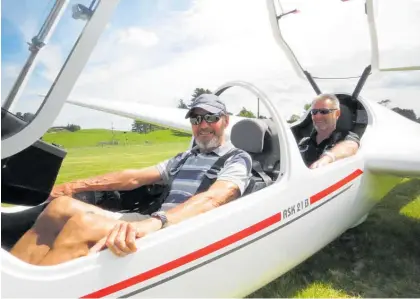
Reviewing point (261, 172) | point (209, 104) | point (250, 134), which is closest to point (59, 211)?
point (209, 104)

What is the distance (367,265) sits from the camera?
12.0ft

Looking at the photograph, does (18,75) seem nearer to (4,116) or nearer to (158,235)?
(4,116)

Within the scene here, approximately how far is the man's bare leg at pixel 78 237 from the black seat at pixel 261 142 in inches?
56.6

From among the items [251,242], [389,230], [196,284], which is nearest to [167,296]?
[196,284]

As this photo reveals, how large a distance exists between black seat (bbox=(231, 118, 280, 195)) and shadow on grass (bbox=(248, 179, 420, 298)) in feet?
2.78

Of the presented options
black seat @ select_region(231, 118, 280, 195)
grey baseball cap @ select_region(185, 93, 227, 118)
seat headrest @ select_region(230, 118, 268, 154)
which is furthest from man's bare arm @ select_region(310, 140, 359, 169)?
grey baseball cap @ select_region(185, 93, 227, 118)

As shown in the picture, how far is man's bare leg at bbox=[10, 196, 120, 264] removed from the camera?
206 cm

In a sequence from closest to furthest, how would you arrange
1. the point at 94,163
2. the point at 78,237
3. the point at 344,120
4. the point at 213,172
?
1. the point at 78,237
2. the point at 213,172
3. the point at 344,120
4. the point at 94,163

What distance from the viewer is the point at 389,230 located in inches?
177

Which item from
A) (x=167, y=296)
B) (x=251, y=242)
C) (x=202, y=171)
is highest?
(x=202, y=171)

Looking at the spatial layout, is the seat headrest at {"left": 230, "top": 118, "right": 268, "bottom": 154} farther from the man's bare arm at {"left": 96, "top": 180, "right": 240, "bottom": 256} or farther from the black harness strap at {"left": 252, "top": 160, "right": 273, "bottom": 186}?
the man's bare arm at {"left": 96, "top": 180, "right": 240, "bottom": 256}

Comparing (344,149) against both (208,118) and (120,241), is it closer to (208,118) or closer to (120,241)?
(208,118)

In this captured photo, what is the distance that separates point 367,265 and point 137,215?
6.90ft

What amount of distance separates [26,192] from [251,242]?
1.25m
